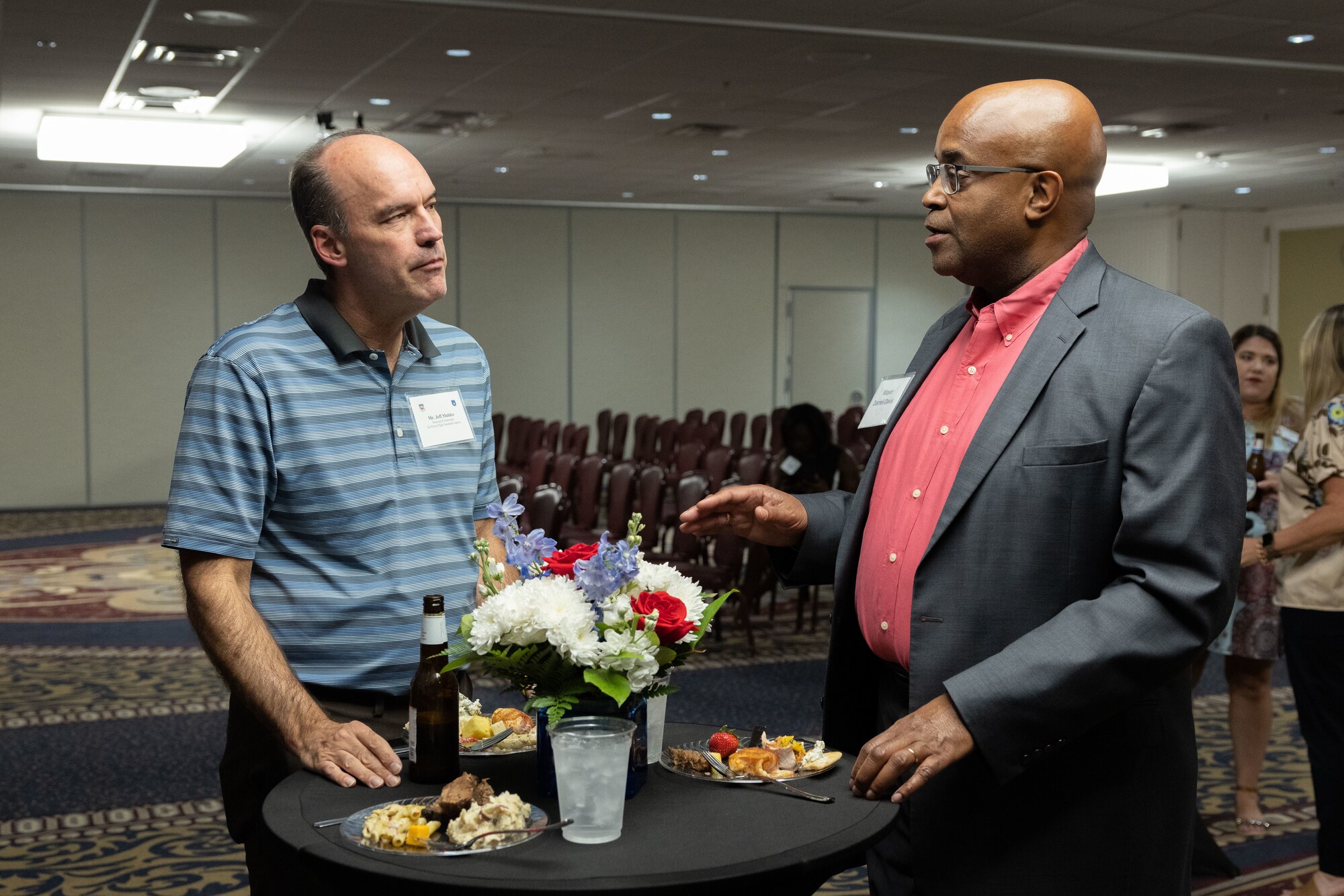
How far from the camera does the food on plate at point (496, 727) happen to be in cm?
200

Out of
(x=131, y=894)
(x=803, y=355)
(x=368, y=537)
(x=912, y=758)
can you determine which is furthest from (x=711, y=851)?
(x=803, y=355)

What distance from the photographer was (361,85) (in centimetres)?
895

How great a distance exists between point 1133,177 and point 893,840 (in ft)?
42.3

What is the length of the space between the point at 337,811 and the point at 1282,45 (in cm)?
795

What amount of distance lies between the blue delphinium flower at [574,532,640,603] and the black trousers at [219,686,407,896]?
2.28 feet

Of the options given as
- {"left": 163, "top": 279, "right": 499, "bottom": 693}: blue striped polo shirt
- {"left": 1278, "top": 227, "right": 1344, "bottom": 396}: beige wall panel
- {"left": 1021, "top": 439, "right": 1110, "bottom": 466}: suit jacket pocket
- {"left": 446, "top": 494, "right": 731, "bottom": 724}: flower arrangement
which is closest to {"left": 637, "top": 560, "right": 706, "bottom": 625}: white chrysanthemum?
{"left": 446, "top": 494, "right": 731, "bottom": 724}: flower arrangement

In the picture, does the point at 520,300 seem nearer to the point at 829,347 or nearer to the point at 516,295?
the point at 516,295

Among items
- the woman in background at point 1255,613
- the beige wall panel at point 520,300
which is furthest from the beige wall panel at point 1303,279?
the woman in background at point 1255,613

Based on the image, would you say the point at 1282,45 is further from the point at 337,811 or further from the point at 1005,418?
the point at 337,811

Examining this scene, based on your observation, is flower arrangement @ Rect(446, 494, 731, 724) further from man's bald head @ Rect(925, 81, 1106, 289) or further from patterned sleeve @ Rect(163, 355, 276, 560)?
man's bald head @ Rect(925, 81, 1106, 289)

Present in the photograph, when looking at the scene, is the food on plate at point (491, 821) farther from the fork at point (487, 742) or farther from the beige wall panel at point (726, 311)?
the beige wall panel at point (726, 311)

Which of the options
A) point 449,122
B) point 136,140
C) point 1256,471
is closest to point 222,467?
point 1256,471

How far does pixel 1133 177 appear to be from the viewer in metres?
13.5

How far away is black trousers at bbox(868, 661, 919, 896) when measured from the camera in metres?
1.98
